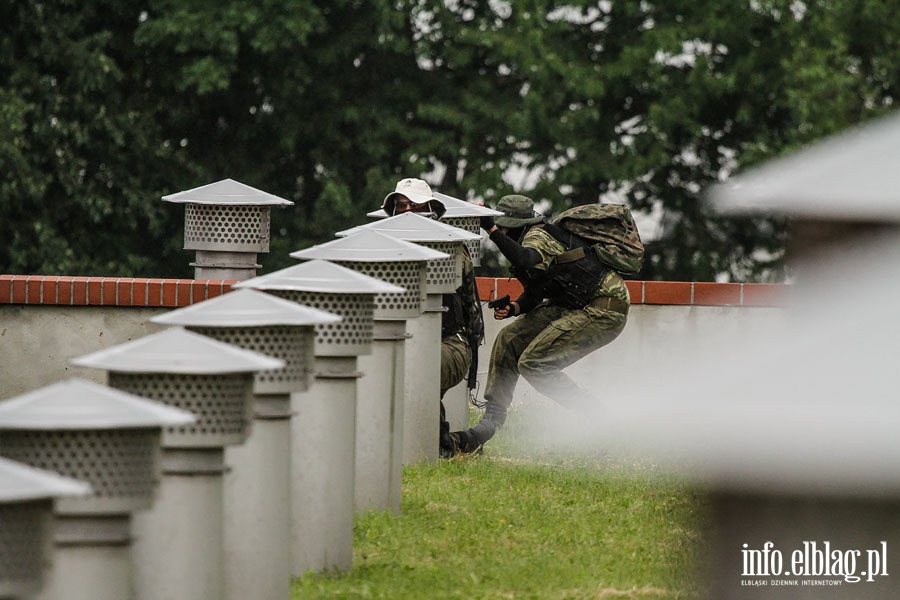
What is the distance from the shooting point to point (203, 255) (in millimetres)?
9680

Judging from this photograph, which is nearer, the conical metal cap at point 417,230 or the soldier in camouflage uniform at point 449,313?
the conical metal cap at point 417,230

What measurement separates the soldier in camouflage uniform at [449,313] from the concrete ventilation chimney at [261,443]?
4.18 meters

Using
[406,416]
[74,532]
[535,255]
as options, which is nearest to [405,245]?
[406,416]

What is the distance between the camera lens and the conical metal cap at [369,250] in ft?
20.6

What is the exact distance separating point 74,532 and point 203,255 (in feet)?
20.7

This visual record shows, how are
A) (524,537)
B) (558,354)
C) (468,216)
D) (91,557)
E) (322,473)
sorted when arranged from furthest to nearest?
1. (558,354)
2. (468,216)
3. (524,537)
4. (322,473)
5. (91,557)

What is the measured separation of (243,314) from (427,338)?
3535 millimetres

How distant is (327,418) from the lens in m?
5.14

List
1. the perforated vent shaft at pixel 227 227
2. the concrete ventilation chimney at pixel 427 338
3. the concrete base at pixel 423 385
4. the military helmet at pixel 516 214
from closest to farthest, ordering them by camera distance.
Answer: the concrete ventilation chimney at pixel 427 338 < the concrete base at pixel 423 385 < the military helmet at pixel 516 214 < the perforated vent shaft at pixel 227 227

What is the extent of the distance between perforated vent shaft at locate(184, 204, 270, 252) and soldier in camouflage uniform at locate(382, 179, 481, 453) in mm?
981

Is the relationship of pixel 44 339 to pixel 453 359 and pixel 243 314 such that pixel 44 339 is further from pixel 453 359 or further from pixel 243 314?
pixel 243 314

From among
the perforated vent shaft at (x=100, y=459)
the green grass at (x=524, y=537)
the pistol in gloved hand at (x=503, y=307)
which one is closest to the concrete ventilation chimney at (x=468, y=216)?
the pistol in gloved hand at (x=503, y=307)

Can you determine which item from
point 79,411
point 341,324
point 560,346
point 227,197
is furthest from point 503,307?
point 79,411

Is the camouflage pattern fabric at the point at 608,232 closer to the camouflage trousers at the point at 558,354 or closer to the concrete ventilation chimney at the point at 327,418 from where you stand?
the camouflage trousers at the point at 558,354
